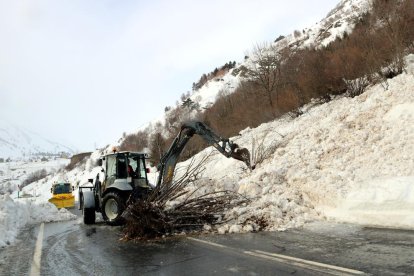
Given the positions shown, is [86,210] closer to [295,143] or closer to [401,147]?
[295,143]

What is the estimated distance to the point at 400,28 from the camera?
2145 centimetres

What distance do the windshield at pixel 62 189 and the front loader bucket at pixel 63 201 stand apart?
123 centimetres

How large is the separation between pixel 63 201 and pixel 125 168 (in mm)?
16932

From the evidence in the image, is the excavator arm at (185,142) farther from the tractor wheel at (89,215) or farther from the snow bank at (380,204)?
the snow bank at (380,204)

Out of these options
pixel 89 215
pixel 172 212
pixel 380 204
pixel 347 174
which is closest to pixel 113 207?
pixel 89 215

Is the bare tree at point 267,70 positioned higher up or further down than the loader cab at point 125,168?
higher up

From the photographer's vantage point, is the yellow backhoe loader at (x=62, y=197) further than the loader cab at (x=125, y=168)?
Yes

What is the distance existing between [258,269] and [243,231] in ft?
12.6

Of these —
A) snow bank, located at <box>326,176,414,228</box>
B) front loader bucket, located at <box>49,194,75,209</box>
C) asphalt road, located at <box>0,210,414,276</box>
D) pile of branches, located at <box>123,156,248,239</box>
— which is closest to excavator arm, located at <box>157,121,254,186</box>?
pile of branches, located at <box>123,156,248,239</box>

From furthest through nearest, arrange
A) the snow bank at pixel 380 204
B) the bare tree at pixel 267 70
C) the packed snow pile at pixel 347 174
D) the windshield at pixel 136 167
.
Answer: the bare tree at pixel 267 70 < the windshield at pixel 136 167 < the packed snow pile at pixel 347 174 < the snow bank at pixel 380 204

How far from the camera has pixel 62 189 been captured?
1251 inches

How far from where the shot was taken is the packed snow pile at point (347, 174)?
34.2 ft

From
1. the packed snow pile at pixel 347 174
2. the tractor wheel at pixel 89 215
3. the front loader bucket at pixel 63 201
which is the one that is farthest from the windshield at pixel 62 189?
the packed snow pile at pixel 347 174

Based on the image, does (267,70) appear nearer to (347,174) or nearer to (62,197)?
(62,197)
